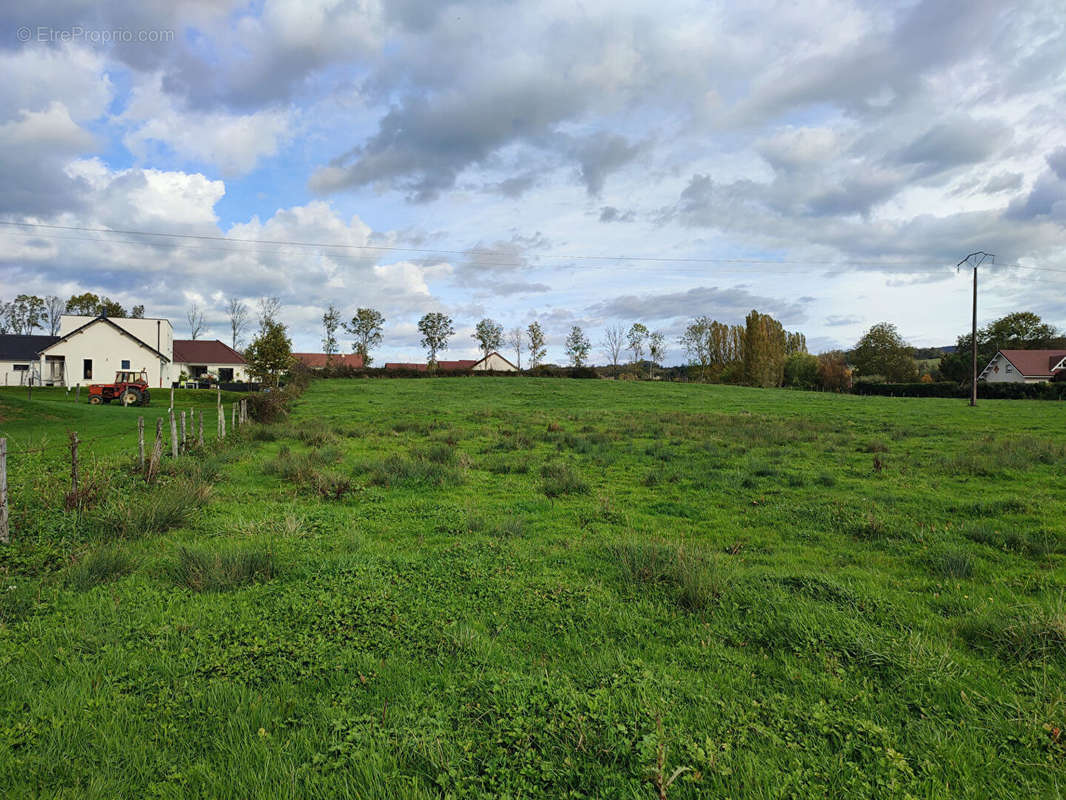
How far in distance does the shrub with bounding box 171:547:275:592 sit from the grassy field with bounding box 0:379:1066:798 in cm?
3

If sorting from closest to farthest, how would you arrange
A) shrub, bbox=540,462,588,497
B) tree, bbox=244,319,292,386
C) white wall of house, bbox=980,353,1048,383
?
1. shrub, bbox=540,462,588,497
2. tree, bbox=244,319,292,386
3. white wall of house, bbox=980,353,1048,383

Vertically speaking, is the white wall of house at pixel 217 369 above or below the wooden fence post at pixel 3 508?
above

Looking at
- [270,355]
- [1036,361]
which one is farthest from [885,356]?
[270,355]

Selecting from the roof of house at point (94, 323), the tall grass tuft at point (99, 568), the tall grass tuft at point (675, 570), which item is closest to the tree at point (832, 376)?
the tall grass tuft at point (675, 570)

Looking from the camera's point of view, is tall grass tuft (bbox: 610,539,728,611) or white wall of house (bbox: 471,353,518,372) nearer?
tall grass tuft (bbox: 610,539,728,611)

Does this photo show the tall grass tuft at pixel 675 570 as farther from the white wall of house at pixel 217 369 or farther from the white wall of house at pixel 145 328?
the white wall of house at pixel 217 369

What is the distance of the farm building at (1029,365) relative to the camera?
67.4m

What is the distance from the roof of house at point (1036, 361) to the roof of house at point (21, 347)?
11911cm

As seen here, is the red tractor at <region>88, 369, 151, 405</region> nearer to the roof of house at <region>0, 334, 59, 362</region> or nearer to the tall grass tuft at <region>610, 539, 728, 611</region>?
the roof of house at <region>0, 334, 59, 362</region>

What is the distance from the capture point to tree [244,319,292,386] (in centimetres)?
3941

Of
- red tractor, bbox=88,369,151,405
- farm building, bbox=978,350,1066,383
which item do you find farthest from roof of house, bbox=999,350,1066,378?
red tractor, bbox=88,369,151,405

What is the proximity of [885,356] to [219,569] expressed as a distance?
92.6 m

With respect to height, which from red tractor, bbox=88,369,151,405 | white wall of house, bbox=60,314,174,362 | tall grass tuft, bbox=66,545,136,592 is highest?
white wall of house, bbox=60,314,174,362

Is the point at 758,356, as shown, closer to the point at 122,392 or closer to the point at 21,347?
the point at 122,392
